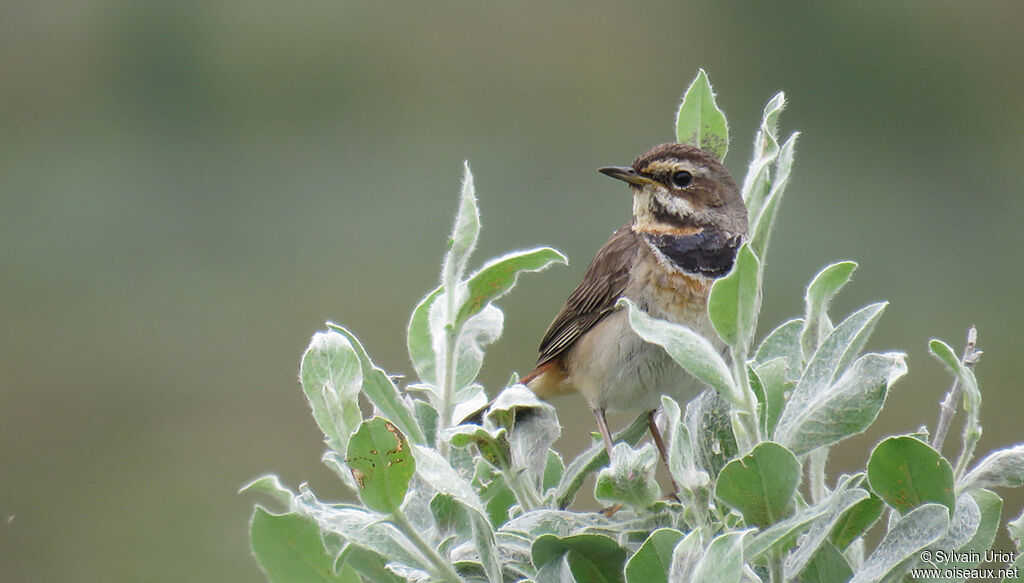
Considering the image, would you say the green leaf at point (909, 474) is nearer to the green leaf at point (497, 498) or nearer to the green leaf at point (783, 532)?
the green leaf at point (783, 532)

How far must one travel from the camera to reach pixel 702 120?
1.56 meters

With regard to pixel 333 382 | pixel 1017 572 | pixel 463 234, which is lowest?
pixel 1017 572

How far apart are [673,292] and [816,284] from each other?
101 centimetres

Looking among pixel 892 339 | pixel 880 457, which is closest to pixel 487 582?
pixel 880 457

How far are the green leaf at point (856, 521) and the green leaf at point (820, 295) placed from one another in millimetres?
198

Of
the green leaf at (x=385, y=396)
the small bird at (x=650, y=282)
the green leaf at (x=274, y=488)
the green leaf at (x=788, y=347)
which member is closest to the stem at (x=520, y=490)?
the green leaf at (x=385, y=396)

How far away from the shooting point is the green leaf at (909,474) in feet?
3.52

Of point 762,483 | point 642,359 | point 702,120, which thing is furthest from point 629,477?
point 642,359

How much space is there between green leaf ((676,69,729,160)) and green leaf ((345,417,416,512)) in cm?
63

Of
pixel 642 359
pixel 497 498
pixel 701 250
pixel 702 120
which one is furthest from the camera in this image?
pixel 701 250

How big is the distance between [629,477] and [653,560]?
85 mm

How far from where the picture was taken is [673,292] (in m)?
2.25

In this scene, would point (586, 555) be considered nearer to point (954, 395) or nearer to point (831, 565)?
point (831, 565)

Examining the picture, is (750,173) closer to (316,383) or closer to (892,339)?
(316,383)
